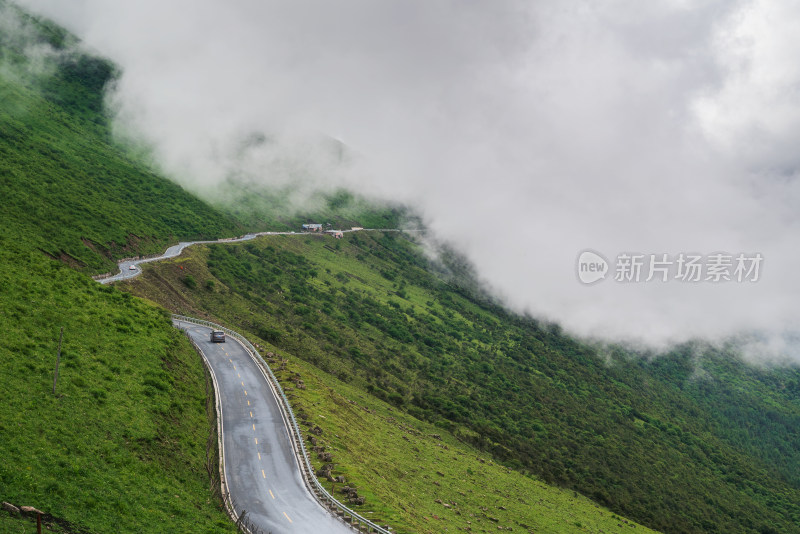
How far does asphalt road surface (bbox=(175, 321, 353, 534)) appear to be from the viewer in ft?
114

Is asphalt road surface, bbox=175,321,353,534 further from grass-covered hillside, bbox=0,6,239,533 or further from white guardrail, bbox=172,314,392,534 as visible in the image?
grass-covered hillside, bbox=0,6,239,533

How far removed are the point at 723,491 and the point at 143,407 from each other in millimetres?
169946

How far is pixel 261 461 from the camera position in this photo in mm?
41906

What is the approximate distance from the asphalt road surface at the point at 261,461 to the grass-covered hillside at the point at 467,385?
30778mm

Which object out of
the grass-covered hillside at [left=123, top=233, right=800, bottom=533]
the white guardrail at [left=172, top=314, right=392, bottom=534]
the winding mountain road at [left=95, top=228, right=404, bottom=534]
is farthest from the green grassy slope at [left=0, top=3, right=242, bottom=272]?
the white guardrail at [left=172, top=314, right=392, bottom=534]

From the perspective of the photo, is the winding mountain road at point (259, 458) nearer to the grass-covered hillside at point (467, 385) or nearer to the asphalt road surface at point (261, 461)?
the asphalt road surface at point (261, 461)

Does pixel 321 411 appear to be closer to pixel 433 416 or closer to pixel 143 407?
pixel 143 407

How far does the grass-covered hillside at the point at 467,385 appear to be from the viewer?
100m

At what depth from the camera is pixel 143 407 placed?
38.7 metres

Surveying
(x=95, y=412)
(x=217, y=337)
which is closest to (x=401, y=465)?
(x=217, y=337)

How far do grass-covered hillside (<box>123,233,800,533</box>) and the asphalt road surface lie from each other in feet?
101

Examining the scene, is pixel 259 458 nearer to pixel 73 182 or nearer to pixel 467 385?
pixel 73 182

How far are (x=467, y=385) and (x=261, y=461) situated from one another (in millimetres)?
106949

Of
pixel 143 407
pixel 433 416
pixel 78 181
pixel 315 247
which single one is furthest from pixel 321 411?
pixel 315 247
